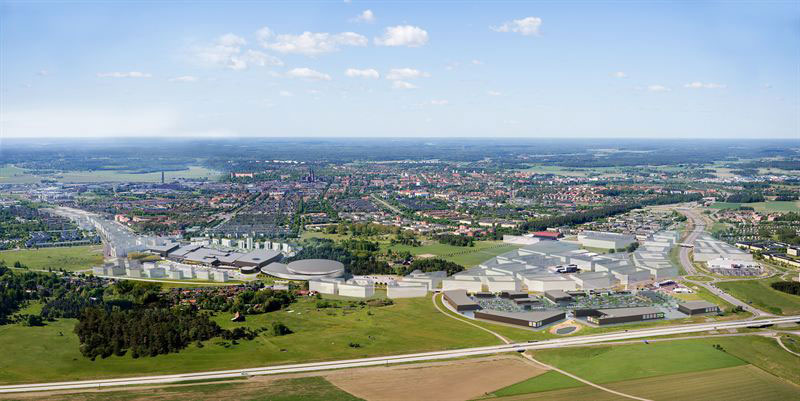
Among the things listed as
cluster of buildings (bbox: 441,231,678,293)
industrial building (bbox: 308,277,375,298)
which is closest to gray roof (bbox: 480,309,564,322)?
cluster of buildings (bbox: 441,231,678,293)

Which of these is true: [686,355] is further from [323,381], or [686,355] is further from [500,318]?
[323,381]

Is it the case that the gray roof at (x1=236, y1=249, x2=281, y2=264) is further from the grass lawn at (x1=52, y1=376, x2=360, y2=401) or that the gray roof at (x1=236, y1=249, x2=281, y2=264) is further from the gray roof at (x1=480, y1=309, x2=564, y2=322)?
the grass lawn at (x1=52, y1=376, x2=360, y2=401)

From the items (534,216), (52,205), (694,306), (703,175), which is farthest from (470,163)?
(694,306)

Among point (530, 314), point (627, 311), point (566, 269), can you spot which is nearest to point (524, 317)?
point (530, 314)

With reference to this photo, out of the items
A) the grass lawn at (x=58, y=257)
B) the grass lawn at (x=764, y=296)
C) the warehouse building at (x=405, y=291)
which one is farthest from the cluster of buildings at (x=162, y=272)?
the grass lawn at (x=764, y=296)

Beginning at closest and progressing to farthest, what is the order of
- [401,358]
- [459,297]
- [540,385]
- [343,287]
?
[540,385], [401,358], [459,297], [343,287]

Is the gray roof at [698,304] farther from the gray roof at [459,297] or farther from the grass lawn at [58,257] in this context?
the grass lawn at [58,257]

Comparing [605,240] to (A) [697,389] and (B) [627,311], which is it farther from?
(A) [697,389]

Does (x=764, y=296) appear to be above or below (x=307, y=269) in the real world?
Result: below
